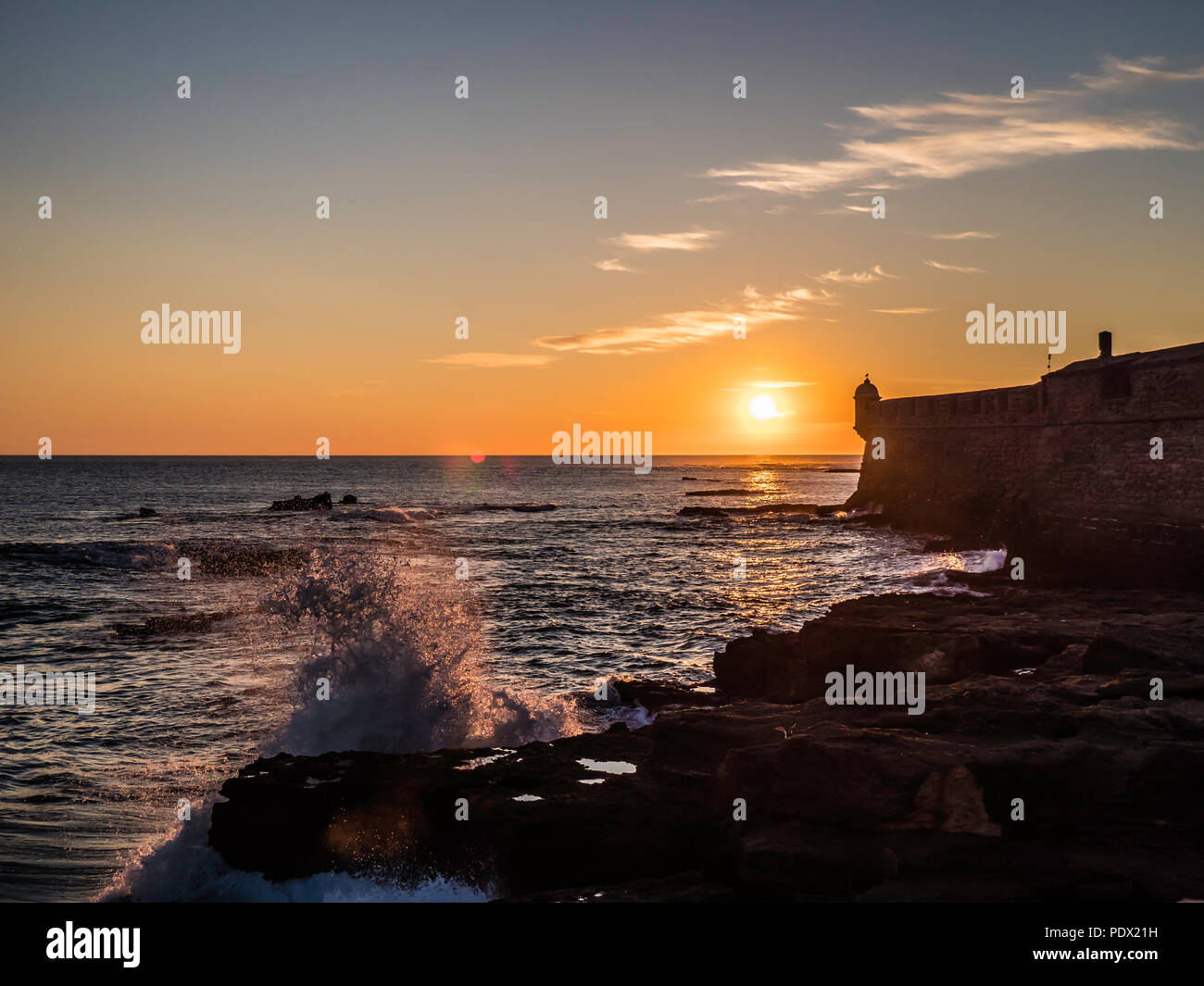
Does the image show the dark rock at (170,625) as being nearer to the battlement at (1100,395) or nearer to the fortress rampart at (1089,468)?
the fortress rampart at (1089,468)

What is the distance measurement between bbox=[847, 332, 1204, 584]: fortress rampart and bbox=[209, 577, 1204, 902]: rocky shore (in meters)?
10.8

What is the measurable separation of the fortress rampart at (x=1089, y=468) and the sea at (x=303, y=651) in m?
2.72

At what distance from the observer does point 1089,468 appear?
21453 mm

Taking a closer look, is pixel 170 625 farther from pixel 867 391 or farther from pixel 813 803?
pixel 867 391

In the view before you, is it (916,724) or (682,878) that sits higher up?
(916,724)

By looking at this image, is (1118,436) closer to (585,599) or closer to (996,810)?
(585,599)

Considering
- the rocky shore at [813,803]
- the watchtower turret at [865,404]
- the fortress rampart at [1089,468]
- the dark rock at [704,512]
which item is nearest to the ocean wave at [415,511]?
the dark rock at [704,512]

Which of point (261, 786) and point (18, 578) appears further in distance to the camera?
point (18, 578)

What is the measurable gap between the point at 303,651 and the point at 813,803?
1182 cm

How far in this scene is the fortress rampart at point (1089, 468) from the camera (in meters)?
17.7

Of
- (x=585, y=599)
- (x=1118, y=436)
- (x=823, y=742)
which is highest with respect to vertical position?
(x=1118, y=436)
